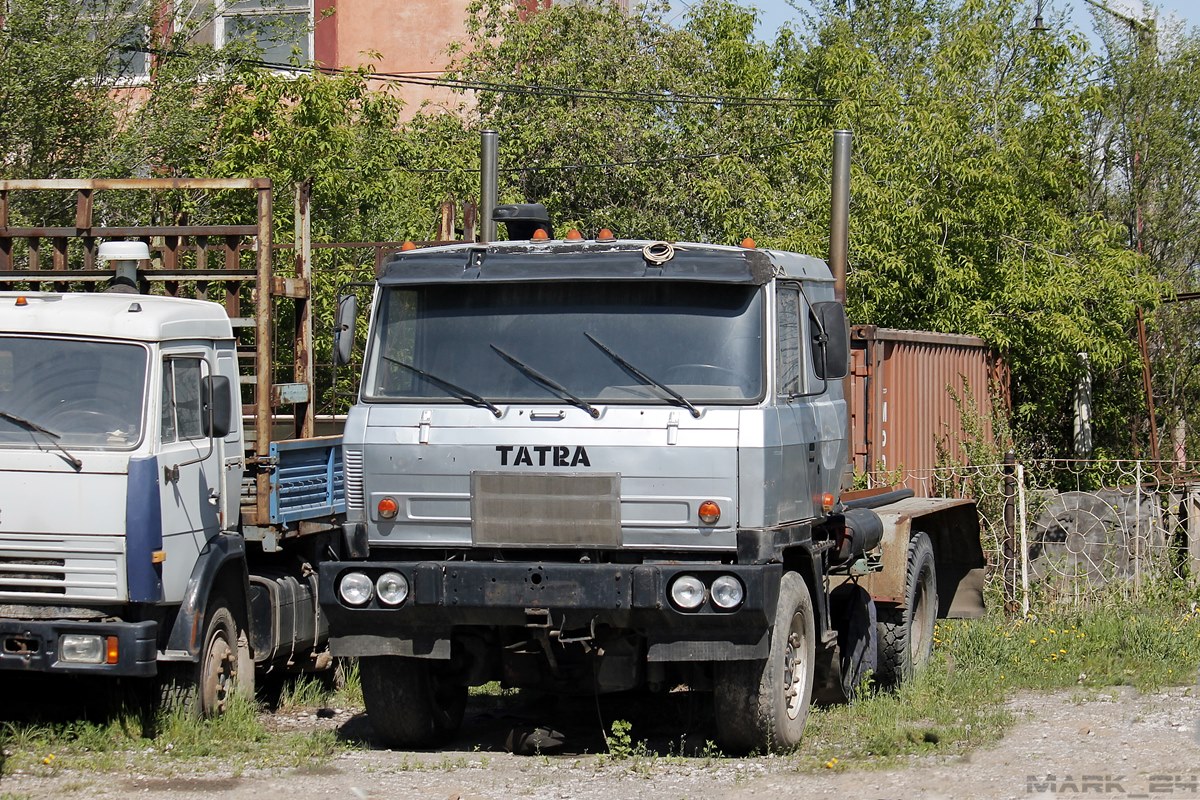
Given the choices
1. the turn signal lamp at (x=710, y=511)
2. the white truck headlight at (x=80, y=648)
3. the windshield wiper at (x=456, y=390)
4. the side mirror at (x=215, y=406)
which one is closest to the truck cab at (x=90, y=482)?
the white truck headlight at (x=80, y=648)

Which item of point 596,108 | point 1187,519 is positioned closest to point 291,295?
point 1187,519

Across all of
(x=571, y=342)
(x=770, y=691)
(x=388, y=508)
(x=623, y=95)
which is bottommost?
(x=770, y=691)

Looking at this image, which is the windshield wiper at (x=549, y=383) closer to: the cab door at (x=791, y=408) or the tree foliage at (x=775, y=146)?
the cab door at (x=791, y=408)

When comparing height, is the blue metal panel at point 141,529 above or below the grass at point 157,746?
above

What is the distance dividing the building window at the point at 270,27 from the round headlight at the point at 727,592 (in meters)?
12.9

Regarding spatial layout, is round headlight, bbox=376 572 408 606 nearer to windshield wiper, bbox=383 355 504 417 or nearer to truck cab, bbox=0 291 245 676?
windshield wiper, bbox=383 355 504 417

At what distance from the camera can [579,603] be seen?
6742 millimetres

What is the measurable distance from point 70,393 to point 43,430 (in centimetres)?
24

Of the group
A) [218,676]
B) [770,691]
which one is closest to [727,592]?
[770,691]

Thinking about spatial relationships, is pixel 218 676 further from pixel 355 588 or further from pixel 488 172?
pixel 488 172

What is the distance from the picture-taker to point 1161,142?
20828mm

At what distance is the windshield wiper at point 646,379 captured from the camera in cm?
688

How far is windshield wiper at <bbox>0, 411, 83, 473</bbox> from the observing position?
24.1ft

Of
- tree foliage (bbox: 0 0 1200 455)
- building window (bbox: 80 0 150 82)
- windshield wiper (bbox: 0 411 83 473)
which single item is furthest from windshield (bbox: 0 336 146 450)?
building window (bbox: 80 0 150 82)
